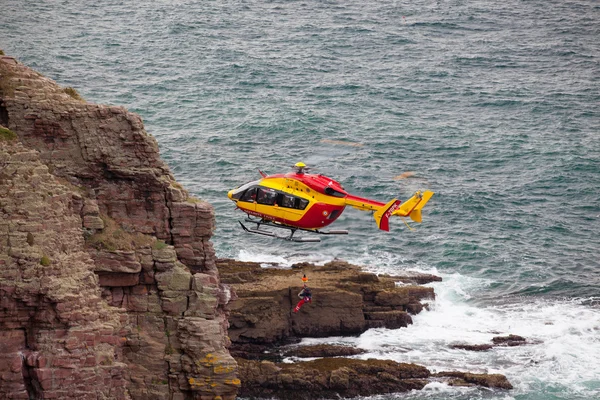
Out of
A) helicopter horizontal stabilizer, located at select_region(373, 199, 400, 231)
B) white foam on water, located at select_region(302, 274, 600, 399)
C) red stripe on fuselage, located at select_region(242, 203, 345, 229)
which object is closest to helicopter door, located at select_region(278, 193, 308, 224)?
red stripe on fuselage, located at select_region(242, 203, 345, 229)

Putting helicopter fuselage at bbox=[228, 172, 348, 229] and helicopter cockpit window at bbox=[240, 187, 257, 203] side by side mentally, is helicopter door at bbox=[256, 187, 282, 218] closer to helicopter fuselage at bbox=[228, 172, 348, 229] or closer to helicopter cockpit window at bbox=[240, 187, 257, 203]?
helicopter fuselage at bbox=[228, 172, 348, 229]

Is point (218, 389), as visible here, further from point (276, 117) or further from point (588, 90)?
point (588, 90)

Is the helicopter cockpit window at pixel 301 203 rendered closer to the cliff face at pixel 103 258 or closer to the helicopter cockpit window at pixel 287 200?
the helicopter cockpit window at pixel 287 200

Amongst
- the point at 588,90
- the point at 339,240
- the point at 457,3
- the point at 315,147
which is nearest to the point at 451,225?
the point at 339,240

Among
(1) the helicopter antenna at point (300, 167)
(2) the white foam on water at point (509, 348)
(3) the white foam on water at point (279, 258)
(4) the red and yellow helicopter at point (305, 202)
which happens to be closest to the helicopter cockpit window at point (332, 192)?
(4) the red and yellow helicopter at point (305, 202)

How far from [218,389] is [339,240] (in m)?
47.6

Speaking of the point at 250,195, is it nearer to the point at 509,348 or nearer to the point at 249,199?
the point at 249,199

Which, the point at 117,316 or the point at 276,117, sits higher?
the point at 117,316

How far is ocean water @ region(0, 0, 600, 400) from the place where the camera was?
232 feet

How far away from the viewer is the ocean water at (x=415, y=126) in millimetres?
70737

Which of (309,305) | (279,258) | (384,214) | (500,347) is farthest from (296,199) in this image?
(279,258)

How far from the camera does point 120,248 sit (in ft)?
115

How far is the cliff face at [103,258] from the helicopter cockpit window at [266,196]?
1614cm

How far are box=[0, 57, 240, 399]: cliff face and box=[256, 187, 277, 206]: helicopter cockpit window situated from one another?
1614cm
